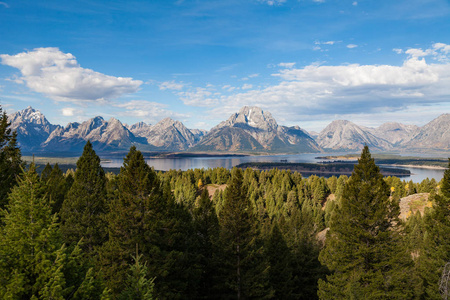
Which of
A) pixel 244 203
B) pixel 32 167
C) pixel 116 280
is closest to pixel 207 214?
pixel 244 203

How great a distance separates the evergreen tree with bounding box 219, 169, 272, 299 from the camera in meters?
29.2

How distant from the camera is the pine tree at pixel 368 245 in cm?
2188

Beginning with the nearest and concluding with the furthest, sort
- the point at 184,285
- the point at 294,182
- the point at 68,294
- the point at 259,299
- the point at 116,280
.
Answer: the point at 68,294, the point at 116,280, the point at 184,285, the point at 259,299, the point at 294,182

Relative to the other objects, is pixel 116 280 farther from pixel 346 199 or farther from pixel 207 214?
pixel 346 199

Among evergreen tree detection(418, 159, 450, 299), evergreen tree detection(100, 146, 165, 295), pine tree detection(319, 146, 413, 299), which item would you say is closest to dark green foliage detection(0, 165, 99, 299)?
evergreen tree detection(100, 146, 165, 295)

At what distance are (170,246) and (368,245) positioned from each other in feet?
58.6

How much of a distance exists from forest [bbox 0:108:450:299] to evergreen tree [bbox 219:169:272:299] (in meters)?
0.12

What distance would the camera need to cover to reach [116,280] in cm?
2148

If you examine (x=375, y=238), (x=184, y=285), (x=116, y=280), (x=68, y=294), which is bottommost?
(x=184, y=285)

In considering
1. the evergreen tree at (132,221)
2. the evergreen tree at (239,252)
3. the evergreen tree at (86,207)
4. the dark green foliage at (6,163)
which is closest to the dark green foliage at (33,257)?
the evergreen tree at (132,221)

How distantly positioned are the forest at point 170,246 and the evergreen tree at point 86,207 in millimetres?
119

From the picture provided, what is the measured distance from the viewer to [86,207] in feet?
99.3

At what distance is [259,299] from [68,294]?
76.1 ft

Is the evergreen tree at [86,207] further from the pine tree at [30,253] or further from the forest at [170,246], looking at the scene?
the pine tree at [30,253]
